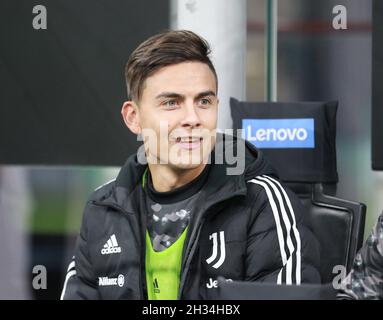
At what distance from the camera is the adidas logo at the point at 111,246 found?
1.93m

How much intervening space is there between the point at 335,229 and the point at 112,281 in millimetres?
928

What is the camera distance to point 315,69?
3.25 m

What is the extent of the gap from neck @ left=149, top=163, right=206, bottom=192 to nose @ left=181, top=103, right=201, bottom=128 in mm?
127

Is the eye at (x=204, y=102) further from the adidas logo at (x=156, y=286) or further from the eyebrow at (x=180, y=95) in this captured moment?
the adidas logo at (x=156, y=286)

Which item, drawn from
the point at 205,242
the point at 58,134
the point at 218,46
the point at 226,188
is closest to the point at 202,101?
the point at 226,188

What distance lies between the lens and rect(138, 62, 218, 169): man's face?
1890 mm

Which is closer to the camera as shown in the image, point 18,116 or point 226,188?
point 226,188

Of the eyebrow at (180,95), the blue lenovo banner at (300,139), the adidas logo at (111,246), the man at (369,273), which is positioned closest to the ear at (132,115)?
the eyebrow at (180,95)

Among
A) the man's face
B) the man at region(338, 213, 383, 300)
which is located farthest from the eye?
the man at region(338, 213, 383, 300)

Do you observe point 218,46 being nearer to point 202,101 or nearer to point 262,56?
point 262,56

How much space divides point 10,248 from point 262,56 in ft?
4.44
